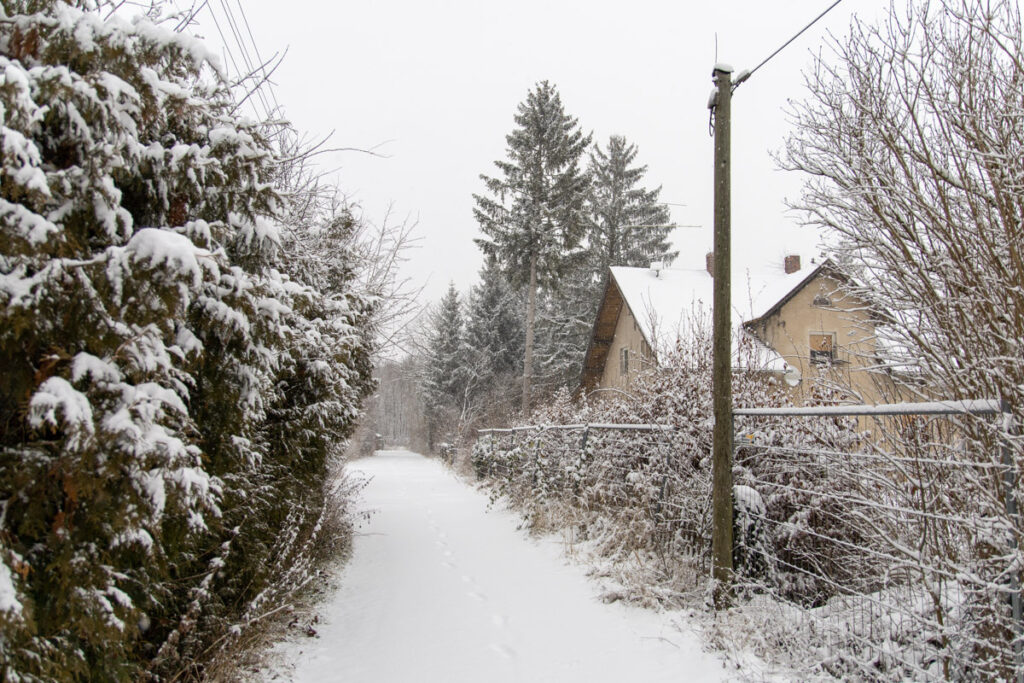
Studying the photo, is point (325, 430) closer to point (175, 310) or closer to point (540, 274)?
point (175, 310)

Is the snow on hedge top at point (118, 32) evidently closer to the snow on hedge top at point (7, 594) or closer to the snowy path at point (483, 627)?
the snow on hedge top at point (7, 594)

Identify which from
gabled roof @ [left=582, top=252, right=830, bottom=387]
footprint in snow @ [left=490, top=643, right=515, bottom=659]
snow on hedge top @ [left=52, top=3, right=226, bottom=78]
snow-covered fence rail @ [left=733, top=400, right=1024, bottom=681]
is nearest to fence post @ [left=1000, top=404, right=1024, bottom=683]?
snow-covered fence rail @ [left=733, top=400, right=1024, bottom=681]

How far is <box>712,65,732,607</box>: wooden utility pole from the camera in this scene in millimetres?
4586

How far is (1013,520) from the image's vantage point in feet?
7.72

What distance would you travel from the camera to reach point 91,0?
2521mm

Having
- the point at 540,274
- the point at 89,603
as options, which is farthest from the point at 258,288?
the point at 540,274

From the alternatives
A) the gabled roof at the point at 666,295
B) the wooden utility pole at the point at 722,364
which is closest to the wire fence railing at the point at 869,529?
the wooden utility pole at the point at 722,364

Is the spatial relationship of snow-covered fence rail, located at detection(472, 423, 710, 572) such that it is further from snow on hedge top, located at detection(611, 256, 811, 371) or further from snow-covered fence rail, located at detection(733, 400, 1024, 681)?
snow on hedge top, located at detection(611, 256, 811, 371)

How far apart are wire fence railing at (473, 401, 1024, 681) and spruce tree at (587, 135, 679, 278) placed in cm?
2643

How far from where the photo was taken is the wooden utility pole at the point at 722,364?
459cm

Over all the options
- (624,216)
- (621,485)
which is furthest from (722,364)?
(624,216)

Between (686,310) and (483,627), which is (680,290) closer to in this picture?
(686,310)

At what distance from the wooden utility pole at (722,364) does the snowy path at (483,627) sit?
0.60 meters

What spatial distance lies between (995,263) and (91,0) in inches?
153
